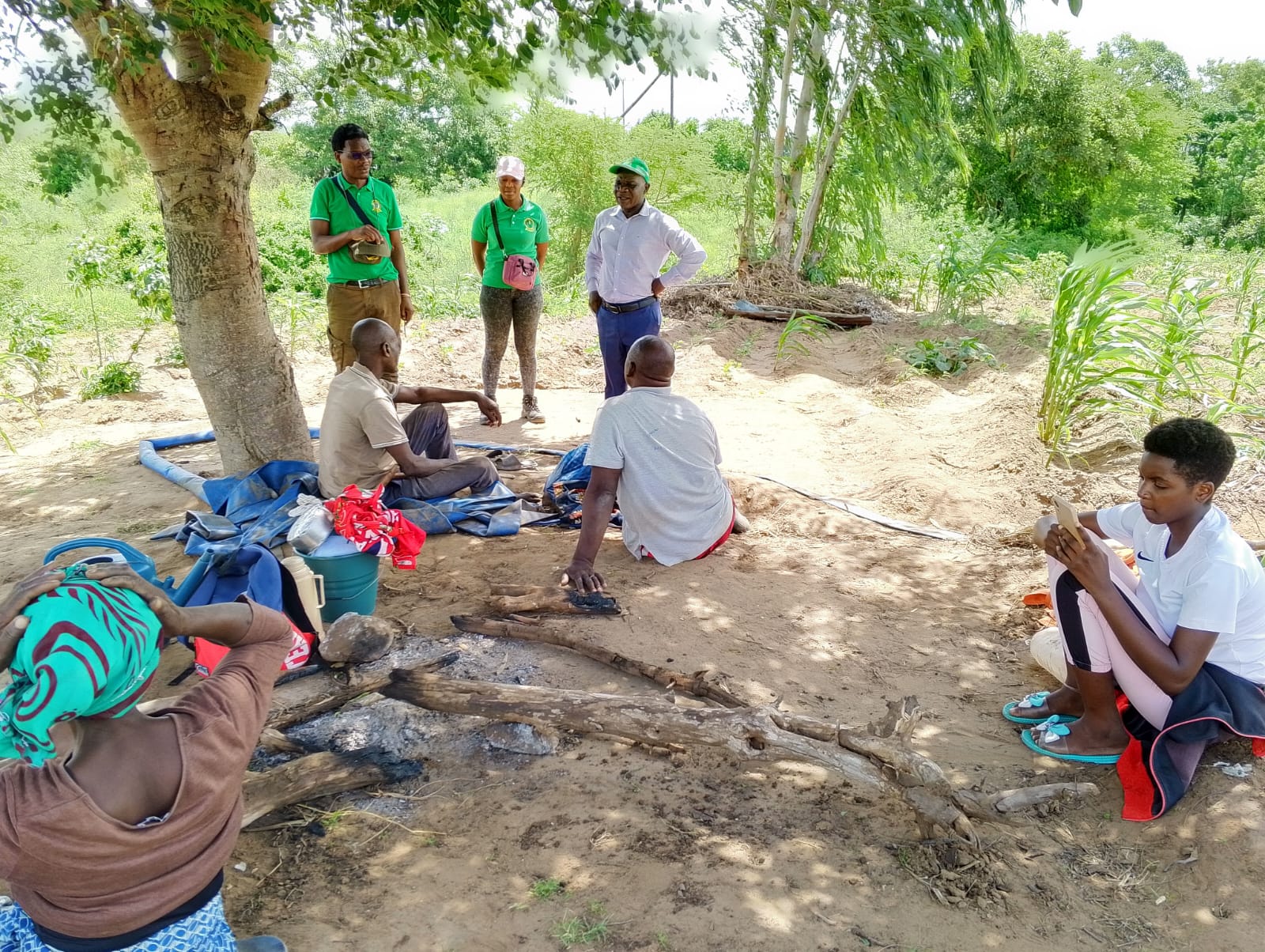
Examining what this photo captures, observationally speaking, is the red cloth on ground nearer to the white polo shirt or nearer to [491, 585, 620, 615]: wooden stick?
[491, 585, 620, 615]: wooden stick

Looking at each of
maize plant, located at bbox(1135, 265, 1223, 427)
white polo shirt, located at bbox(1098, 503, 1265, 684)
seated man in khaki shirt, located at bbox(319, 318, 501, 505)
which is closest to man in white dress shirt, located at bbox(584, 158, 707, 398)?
seated man in khaki shirt, located at bbox(319, 318, 501, 505)

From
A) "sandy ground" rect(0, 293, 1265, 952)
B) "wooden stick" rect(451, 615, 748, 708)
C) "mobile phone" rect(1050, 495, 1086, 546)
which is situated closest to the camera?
"sandy ground" rect(0, 293, 1265, 952)

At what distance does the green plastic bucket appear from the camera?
332 centimetres

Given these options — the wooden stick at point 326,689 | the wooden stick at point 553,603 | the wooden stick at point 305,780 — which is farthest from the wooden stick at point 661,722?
the wooden stick at point 553,603

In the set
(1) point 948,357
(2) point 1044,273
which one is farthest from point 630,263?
(2) point 1044,273

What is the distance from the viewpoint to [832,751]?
95.9 inches

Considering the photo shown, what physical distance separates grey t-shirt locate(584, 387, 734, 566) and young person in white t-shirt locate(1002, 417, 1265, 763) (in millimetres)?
1582

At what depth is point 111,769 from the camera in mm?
1602

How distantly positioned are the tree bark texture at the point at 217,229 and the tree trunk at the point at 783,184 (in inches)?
292

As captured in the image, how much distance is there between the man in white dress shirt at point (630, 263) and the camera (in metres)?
5.46

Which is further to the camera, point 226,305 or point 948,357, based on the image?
point 948,357

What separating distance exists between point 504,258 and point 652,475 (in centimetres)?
278

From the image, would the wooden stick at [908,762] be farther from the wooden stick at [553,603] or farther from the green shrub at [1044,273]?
the green shrub at [1044,273]

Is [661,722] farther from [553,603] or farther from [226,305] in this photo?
[226,305]
